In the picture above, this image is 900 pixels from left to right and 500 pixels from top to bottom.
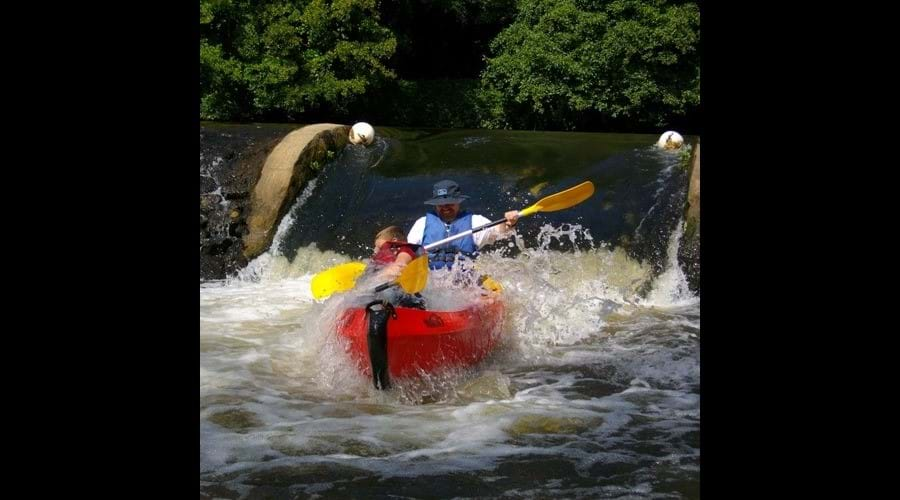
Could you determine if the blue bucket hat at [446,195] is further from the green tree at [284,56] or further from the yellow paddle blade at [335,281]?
the green tree at [284,56]

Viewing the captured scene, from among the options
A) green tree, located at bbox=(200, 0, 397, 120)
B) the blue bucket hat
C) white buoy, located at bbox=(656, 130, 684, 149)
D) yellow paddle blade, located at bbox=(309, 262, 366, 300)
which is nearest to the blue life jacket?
the blue bucket hat

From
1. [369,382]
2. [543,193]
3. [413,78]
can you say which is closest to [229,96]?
[413,78]

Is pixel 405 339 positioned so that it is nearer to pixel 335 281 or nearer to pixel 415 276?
pixel 415 276

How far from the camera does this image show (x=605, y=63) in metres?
12.0

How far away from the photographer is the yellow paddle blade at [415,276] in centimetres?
435

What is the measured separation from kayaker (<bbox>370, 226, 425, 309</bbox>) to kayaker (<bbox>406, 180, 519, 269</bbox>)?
307mm

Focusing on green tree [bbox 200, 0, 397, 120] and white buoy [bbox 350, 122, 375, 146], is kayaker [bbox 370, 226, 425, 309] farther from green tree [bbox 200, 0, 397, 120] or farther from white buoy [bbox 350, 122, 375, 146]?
green tree [bbox 200, 0, 397, 120]

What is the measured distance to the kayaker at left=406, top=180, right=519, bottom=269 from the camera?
5059 millimetres

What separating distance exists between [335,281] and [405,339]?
832mm

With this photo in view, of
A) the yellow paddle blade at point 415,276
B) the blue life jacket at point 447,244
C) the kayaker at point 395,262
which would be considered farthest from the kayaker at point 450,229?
the yellow paddle blade at point 415,276

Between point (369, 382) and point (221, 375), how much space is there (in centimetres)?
96

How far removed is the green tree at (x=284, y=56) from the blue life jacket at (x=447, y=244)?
281 inches
